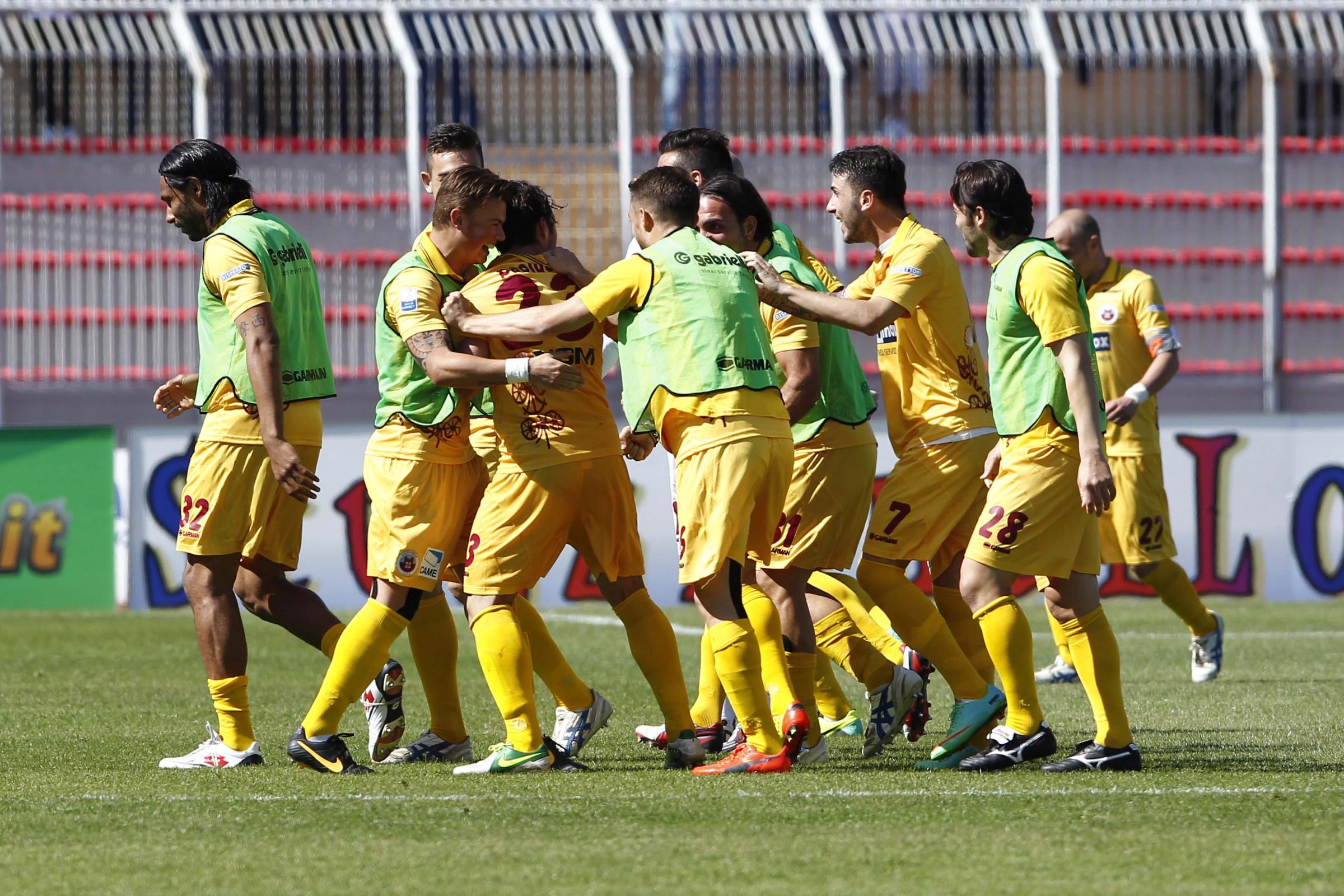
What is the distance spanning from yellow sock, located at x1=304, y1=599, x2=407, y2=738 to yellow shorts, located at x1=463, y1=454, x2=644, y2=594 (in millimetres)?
306

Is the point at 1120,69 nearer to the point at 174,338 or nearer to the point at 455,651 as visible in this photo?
the point at 174,338

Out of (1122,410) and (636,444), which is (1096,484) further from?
(1122,410)

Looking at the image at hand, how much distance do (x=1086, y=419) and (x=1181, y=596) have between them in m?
3.85

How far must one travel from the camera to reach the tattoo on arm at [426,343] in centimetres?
619

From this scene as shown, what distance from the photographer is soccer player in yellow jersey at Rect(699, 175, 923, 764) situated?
6.77 m

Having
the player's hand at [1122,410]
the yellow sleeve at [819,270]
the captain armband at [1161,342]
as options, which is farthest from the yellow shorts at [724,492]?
the captain armband at [1161,342]

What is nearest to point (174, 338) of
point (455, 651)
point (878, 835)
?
point (455, 651)

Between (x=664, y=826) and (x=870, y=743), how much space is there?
1720 millimetres

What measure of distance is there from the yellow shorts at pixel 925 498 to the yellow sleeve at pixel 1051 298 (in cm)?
73

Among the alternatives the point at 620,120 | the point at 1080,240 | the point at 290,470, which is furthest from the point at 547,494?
the point at 620,120

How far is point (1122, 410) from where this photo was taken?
29.6 feet

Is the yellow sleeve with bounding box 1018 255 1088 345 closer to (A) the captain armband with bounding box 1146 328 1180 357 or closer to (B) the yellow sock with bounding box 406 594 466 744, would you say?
(B) the yellow sock with bounding box 406 594 466 744

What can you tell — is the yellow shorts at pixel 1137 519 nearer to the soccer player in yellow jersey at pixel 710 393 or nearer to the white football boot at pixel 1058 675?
the white football boot at pixel 1058 675

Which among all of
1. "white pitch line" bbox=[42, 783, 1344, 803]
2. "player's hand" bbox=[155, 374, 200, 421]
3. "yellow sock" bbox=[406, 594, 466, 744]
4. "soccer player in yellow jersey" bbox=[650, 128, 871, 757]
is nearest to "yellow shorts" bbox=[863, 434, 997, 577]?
"soccer player in yellow jersey" bbox=[650, 128, 871, 757]
